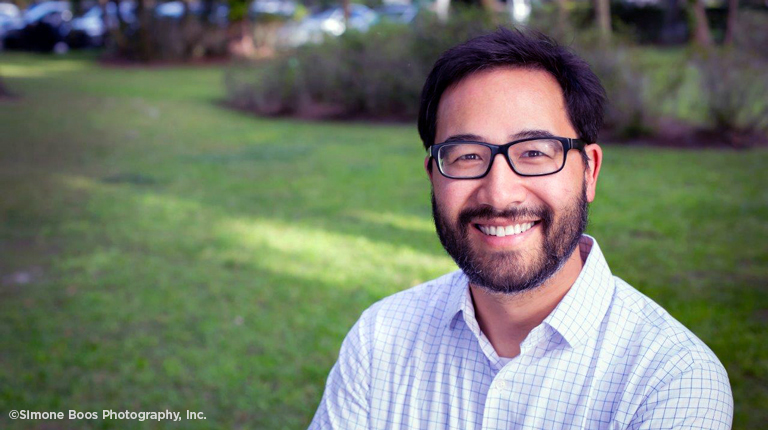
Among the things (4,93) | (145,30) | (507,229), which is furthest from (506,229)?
(145,30)

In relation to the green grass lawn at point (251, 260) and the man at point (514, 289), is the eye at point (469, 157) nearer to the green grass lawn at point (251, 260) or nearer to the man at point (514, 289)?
the man at point (514, 289)

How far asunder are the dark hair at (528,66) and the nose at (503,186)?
251 mm

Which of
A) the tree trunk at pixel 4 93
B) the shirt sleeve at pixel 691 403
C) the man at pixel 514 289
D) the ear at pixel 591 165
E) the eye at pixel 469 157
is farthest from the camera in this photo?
the tree trunk at pixel 4 93

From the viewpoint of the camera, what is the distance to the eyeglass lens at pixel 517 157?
178 centimetres

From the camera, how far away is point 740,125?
9.52 m

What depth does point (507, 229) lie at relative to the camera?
5.87 ft

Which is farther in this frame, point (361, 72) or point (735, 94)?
point (361, 72)

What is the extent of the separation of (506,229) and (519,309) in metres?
0.22

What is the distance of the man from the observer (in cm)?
170

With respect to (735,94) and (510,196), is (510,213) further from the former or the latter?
(735,94)

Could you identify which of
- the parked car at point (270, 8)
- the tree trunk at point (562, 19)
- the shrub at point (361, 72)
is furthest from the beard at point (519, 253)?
the parked car at point (270, 8)

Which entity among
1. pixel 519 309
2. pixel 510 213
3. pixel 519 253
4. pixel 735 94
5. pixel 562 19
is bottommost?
pixel 735 94

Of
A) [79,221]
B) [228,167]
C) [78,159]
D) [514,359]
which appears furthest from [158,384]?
[78,159]

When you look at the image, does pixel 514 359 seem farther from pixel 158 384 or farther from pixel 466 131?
pixel 158 384
